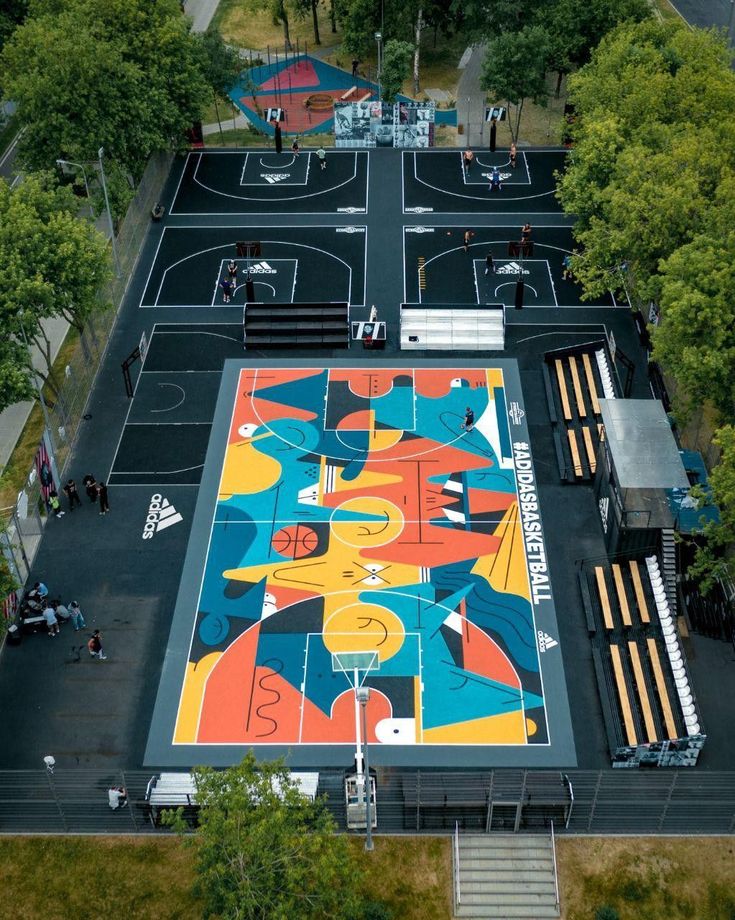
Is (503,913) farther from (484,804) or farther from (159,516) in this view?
(159,516)

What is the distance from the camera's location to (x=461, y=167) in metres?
95.8

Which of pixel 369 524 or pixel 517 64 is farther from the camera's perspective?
pixel 517 64

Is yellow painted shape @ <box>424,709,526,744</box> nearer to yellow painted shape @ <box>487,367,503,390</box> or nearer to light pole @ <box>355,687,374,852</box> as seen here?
light pole @ <box>355,687,374,852</box>

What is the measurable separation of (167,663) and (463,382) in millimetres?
27774

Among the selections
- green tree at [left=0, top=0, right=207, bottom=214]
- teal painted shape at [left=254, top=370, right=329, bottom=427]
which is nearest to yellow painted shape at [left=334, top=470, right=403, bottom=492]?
teal painted shape at [left=254, top=370, right=329, bottom=427]

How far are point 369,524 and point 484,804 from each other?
18864 mm

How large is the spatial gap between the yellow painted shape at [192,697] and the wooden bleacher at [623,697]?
761 inches

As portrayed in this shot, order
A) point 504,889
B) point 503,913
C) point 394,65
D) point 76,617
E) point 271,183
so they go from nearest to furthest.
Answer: point 503,913
point 504,889
point 76,617
point 271,183
point 394,65

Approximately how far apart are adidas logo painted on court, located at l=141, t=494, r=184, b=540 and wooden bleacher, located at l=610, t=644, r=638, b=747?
2500 cm

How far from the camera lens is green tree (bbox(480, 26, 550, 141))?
93.8 metres

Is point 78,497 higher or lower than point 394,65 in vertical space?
lower

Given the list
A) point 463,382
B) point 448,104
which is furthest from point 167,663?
point 448,104

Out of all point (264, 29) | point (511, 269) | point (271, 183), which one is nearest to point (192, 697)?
point (511, 269)

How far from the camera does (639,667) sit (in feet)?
173
